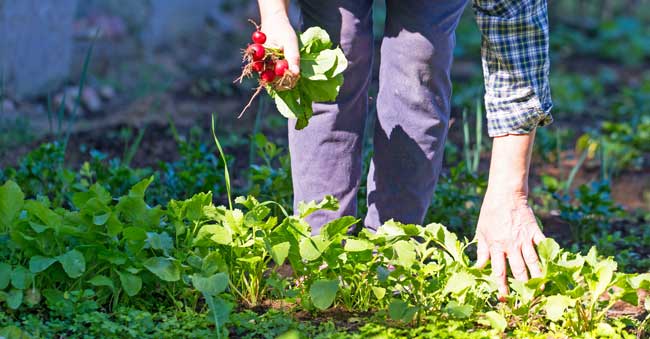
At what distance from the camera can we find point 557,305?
205 centimetres

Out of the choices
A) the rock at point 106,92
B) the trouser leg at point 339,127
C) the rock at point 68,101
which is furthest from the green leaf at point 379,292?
the rock at point 106,92

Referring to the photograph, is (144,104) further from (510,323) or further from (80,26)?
(510,323)

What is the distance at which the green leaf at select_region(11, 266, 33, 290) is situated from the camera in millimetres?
2113

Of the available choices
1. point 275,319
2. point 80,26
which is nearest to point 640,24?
point 80,26

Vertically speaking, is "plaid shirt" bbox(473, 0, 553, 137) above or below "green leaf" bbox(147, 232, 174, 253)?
above

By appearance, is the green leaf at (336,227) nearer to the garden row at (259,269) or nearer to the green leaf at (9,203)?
the garden row at (259,269)

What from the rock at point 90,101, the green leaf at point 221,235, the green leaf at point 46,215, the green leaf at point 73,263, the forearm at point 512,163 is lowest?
the rock at point 90,101

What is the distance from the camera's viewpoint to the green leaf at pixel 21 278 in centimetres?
211

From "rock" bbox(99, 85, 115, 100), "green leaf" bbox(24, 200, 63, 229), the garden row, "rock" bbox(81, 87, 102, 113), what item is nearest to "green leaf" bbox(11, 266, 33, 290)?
the garden row

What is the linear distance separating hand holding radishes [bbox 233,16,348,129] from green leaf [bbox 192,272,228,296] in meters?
0.39

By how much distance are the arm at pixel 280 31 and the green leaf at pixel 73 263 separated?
2.02ft

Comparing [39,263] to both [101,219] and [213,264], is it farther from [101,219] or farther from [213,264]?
[213,264]

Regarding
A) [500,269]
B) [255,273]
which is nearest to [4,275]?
[255,273]

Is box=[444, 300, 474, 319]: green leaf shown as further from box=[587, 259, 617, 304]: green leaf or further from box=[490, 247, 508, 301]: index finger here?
box=[587, 259, 617, 304]: green leaf
